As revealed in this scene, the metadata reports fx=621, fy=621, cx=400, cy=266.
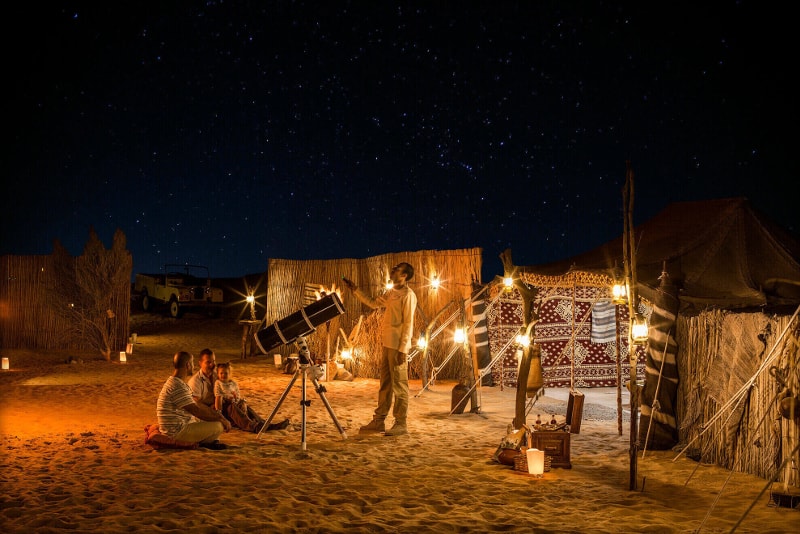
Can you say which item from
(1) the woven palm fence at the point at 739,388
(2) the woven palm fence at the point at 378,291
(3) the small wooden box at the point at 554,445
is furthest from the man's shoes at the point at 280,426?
(1) the woven palm fence at the point at 739,388

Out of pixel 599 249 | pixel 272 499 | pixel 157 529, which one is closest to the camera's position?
pixel 157 529

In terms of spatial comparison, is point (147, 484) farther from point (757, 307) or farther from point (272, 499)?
point (757, 307)

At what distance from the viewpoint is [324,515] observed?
14.0ft

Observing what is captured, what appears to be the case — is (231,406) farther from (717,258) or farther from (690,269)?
(717,258)

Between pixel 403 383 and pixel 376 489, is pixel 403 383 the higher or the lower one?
the higher one

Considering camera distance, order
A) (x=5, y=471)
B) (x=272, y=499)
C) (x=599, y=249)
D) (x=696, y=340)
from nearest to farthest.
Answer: (x=272, y=499), (x=5, y=471), (x=696, y=340), (x=599, y=249)

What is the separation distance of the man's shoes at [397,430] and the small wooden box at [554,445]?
170 centimetres

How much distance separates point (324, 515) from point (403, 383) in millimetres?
2650

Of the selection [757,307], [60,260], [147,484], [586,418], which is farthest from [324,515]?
[60,260]

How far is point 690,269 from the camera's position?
8953 millimetres

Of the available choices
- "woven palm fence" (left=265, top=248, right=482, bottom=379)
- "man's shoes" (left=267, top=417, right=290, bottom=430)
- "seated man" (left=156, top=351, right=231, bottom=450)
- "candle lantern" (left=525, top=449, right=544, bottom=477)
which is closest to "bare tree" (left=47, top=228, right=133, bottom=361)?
"woven palm fence" (left=265, top=248, right=482, bottom=379)

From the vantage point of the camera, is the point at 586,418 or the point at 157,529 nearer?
the point at 157,529

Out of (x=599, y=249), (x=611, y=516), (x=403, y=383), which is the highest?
(x=599, y=249)

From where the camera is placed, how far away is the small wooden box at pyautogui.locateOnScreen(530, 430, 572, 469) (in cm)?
562
